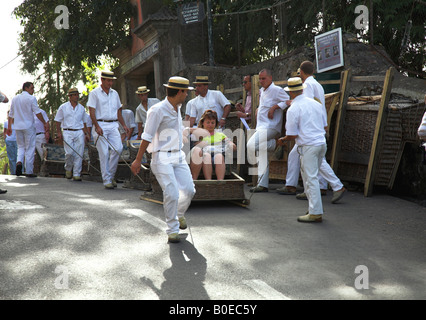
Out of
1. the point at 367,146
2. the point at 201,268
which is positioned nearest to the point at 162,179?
the point at 201,268

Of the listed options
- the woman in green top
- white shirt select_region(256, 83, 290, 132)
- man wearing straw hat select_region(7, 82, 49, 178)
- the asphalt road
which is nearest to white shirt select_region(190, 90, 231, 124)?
white shirt select_region(256, 83, 290, 132)

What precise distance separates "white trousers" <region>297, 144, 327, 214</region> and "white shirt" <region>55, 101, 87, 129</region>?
6.76 metres

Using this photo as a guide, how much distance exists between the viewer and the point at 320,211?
25.9ft

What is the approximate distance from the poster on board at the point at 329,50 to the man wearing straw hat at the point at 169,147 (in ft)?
25.3

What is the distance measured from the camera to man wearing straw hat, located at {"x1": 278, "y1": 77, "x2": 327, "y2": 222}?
7.91 metres

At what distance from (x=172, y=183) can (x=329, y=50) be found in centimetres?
848

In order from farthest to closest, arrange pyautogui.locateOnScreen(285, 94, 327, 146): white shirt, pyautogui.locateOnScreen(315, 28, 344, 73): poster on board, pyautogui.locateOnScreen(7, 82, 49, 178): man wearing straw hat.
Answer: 1. pyautogui.locateOnScreen(7, 82, 49, 178): man wearing straw hat
2. pyautogui.locateOnScreen(315, 28, 344, 73): poster on board
3. pyautogui.locateOnScreen(285, 94, 327, 146): white shirt

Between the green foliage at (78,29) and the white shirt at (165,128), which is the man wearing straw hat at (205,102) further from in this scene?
the green foliage at (78,29)

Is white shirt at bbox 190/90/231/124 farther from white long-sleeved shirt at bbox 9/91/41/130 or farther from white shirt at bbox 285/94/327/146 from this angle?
white long-sleeved shirt at bbox 9/91/41/130

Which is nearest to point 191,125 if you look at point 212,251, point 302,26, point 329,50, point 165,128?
point 329,50

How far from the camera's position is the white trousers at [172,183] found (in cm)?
676

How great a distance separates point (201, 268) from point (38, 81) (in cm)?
2971

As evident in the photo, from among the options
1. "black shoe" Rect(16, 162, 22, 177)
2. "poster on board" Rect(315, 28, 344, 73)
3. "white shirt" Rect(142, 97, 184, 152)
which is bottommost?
"black shoe" Rect(16, 162, 22, 177)
